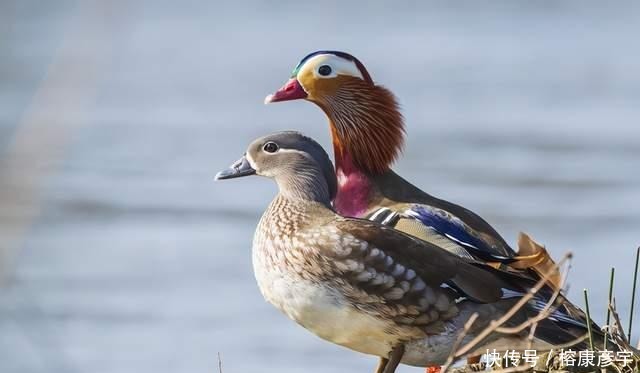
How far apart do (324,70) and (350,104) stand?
193mm

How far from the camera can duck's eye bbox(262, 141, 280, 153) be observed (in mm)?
4766

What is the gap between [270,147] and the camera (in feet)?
15.7

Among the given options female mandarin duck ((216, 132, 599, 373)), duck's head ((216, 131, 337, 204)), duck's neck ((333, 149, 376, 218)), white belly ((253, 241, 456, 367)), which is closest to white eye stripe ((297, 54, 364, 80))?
duck's neck ((333, 149, 376, 218))

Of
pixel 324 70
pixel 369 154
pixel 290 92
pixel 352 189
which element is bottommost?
pixel 352 189

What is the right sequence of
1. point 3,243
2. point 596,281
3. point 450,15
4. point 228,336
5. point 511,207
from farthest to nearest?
point 450,15 → point 511,207 → point 596,281 → point 228,336 → point 3,243

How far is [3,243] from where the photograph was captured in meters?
2.00

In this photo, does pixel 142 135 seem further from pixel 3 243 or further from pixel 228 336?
pixel 3 243

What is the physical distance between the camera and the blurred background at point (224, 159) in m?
4.41

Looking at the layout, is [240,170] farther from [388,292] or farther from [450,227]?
[388,292]

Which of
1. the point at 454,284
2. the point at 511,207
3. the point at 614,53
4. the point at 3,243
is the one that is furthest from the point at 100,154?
the point at 3,243

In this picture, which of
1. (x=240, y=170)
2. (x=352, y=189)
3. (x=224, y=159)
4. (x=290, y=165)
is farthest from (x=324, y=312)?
(x=224, y=159)

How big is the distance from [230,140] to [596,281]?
4212mm

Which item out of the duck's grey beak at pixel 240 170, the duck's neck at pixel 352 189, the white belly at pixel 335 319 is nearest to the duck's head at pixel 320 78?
the duck's neck at pixel 352 189

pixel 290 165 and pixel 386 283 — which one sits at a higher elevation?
pixel 290 165
